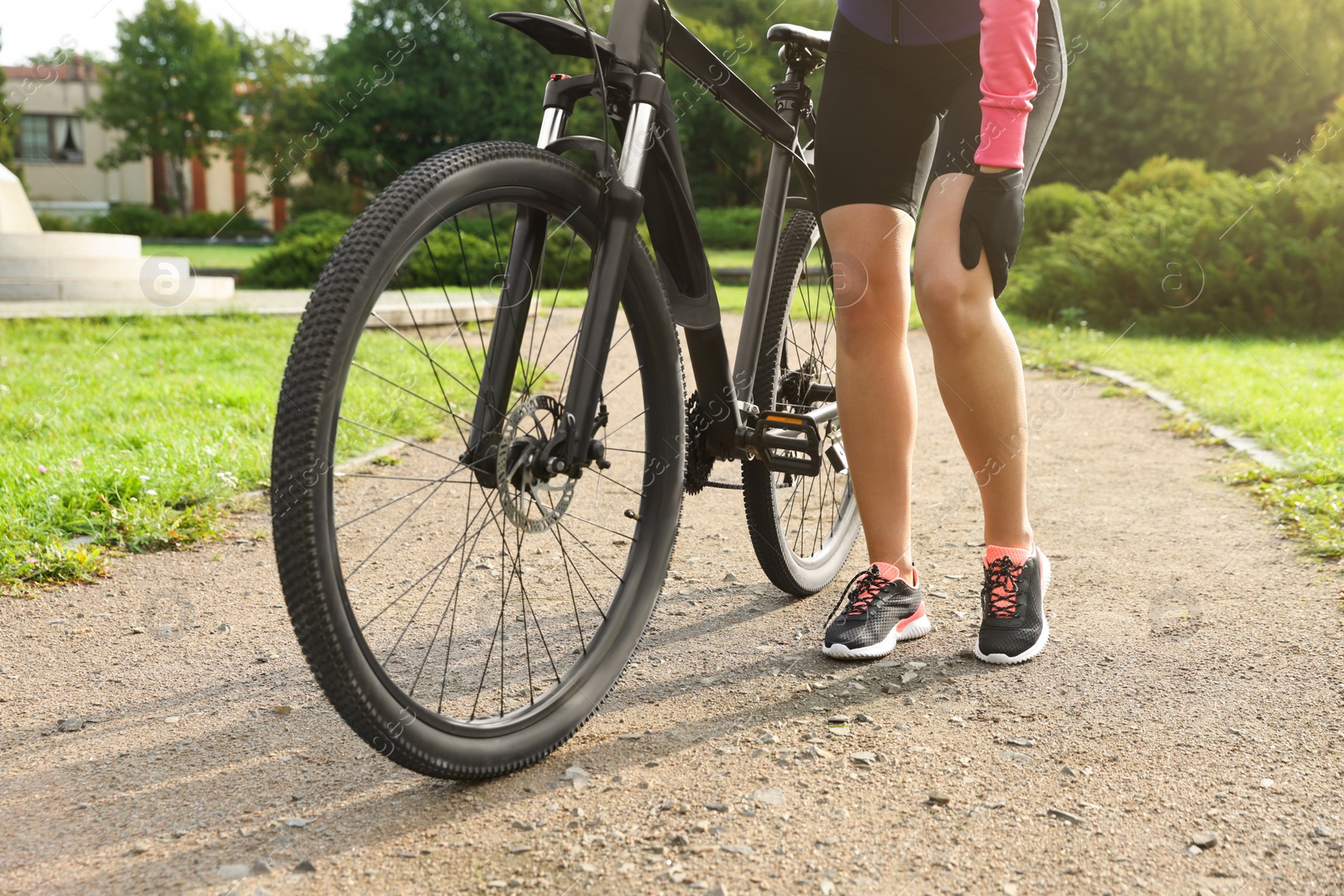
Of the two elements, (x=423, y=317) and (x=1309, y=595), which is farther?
(x=423, y=317)

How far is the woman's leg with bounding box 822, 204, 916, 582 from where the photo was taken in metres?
2.47

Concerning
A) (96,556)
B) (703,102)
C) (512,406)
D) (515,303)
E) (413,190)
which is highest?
(703,102)

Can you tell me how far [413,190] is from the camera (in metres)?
1.64

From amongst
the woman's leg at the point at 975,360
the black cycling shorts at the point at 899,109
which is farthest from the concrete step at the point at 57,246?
the woman's leg at the point at 975,360

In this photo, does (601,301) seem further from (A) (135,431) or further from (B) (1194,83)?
(B) (1194,83)

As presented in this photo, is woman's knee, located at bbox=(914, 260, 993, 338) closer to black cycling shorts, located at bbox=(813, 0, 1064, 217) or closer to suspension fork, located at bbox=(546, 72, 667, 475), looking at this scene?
black cycling shorts, located at bbox=(813, 0, 1064, 217)

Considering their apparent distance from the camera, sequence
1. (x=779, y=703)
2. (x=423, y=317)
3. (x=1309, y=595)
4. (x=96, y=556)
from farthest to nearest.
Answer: (x=423, y=317) → (x=96, y=556) → (x=1309, y=595) → (x=779, y=703)

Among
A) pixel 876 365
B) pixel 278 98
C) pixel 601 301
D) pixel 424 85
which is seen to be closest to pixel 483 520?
pixel 601 301

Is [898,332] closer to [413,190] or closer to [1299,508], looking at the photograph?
[413,190]

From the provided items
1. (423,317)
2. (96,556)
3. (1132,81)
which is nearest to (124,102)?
(1132,81)

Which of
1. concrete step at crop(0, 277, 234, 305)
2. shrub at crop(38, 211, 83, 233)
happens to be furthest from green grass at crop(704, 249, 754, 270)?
shrub at crop(38, 211, 83, 233)

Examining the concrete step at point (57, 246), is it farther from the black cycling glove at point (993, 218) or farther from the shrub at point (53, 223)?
the shrub at point (53, 223)

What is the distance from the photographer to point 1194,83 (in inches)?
1261

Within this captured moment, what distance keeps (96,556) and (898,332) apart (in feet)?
7.59
